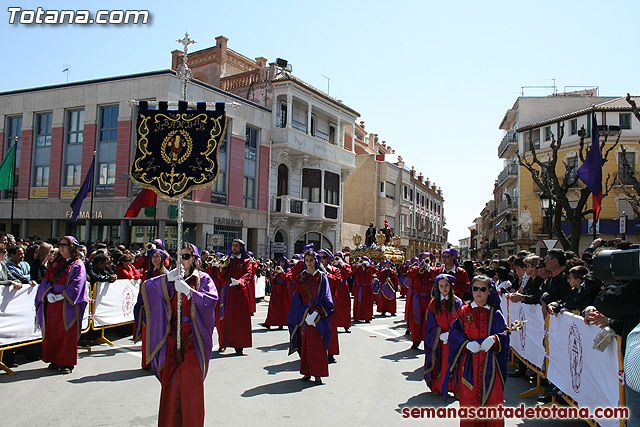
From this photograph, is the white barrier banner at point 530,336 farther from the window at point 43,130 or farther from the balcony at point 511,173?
the balcony at point 511,173

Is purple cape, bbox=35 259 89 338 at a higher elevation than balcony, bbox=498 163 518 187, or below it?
below

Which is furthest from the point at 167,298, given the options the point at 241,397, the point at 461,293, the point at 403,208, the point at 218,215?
the point at 403,208

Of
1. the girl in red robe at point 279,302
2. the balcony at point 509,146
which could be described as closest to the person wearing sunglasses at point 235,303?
the girl in red robe at point 279,302

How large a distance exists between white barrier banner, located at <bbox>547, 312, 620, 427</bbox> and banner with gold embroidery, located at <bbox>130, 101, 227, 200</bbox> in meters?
4.13

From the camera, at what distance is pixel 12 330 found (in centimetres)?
781

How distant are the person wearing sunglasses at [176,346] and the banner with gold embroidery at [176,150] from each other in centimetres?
100

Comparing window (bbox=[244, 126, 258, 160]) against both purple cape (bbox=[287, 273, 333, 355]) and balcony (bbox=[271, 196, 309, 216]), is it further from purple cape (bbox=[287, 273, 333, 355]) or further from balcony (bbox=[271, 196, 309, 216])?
purple cape (bbox=[287, 273, 333, 355])

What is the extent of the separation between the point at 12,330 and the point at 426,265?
7.49 meters

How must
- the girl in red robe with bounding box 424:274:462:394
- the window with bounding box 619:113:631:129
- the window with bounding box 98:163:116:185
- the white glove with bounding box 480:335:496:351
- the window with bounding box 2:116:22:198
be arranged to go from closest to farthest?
the white glove with bounding box 480:335:496:351 → the girl in red robe with bounding box 424:274:462:394 → the window with bounding box 98:163:116:185 → the window with bounding box 2:116:22:198 → the window with bounding box 619:113:631:129

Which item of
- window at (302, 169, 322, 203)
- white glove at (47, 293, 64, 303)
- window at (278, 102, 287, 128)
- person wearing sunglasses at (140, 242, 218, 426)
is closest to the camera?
person wearing sunglasses at (140, 242, 218, 426)

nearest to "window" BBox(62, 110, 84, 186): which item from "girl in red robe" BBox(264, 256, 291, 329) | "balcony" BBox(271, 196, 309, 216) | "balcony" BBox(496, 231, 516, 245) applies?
"balcony" BBox(271, 196, 309, 216)

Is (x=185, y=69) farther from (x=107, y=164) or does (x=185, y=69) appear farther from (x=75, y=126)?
(x=75, y=126)

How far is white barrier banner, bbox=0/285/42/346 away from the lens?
7.68m

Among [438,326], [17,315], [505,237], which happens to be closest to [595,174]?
[438,326]
